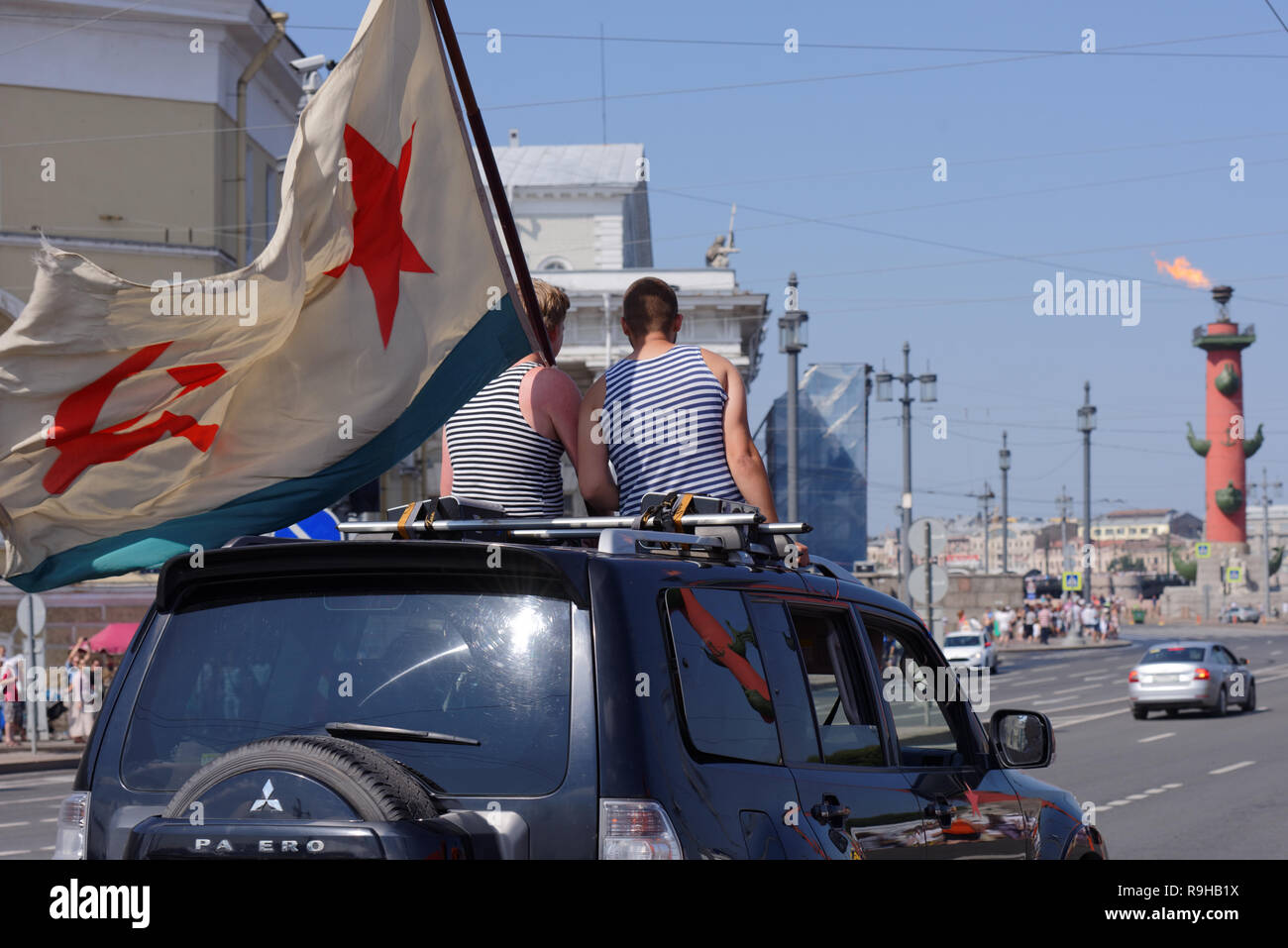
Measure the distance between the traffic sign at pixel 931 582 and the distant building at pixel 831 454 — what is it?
24.7 m

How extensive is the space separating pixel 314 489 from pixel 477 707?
167cm

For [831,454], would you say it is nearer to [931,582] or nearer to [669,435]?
[931,582]

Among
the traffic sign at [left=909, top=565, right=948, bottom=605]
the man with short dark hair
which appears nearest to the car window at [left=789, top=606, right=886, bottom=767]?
the man with short dark hair

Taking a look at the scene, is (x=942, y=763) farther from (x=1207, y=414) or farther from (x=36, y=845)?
(x=1207, y=414)

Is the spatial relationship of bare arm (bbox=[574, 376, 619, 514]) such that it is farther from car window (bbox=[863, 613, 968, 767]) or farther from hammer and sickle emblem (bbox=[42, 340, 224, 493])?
hammer and sickle emblem (bbox=[42, 340, 224, 493])

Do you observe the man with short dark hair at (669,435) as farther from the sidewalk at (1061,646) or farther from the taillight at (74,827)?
the sidewalk at (1061,646)

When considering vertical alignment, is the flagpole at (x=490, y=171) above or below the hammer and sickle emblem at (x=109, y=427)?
above

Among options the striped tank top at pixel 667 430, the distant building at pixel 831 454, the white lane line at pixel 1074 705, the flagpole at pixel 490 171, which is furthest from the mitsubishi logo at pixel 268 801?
the distant building at pixel 831 454

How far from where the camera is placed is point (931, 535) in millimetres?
27984

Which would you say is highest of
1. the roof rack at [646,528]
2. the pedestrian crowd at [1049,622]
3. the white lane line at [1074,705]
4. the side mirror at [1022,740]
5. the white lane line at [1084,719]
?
the roof rack at [646,528]

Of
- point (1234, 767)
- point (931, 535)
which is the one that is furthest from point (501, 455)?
point (931, 535)

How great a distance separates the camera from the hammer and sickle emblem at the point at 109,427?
4.30m
